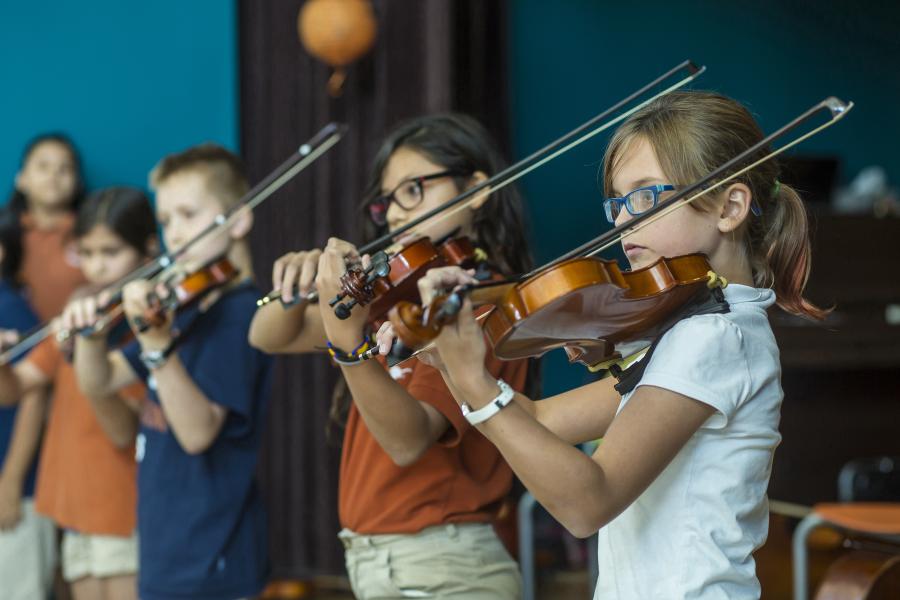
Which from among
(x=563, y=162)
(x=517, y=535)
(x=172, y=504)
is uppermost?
(x=563, y=162)

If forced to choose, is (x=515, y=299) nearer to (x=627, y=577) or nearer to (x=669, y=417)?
(x=669, y=417)

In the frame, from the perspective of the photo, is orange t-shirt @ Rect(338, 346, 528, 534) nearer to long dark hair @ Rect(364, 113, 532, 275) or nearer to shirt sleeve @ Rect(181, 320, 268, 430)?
long dark hair @ Rect(364, 113, 532, 275)

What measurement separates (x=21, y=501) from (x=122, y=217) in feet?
2.61

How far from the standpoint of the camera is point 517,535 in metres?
3.37

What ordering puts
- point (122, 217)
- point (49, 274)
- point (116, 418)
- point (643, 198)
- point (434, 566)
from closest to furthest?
1. point (643, 198)
2. point (434, 566)
3. point (116, 418)
4. point (122, 217)
5. point (49, 274)

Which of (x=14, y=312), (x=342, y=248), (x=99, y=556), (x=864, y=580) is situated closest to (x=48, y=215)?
(x=14, y=312)

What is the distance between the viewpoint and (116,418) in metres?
2.34

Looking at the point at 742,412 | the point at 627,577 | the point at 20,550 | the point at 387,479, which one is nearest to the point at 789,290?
the point at 742,412

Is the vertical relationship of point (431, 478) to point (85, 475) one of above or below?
below

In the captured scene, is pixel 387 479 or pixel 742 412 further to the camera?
pixel 387 479

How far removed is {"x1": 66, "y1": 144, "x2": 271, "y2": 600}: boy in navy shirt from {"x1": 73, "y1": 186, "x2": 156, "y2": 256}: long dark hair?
372 millimetres

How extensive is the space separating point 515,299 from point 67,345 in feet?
5.01

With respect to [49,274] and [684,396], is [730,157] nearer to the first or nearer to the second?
[684,396]

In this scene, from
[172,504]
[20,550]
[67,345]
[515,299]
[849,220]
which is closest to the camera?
[515,299]
